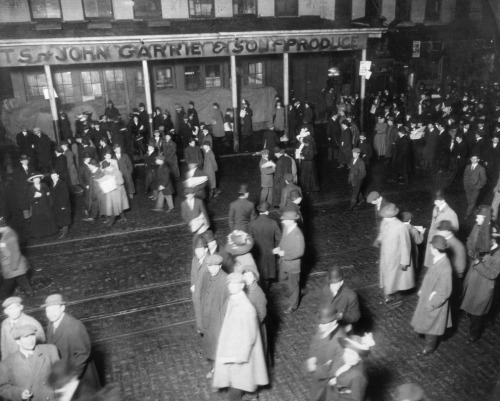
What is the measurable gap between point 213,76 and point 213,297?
1949cm

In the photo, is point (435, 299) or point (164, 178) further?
point (164, 178)

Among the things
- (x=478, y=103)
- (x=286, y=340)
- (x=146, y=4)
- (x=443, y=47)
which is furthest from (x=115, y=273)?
(x=443, y=47)

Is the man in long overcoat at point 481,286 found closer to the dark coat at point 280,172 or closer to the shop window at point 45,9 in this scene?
the dark coat at point 280,172

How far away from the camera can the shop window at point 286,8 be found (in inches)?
923

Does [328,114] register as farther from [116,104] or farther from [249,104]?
[116,104]

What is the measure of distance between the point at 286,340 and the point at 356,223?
5.31m

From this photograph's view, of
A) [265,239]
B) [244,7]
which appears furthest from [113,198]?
[244,7]

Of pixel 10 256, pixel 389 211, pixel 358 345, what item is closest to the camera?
pixel 358 345

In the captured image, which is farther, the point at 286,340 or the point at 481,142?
the point at 481,142

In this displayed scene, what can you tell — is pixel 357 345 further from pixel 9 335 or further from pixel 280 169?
pixel 280 169

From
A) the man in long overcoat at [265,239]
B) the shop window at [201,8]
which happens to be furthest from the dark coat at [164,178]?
the shop window at [201,8]

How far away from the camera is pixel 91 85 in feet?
73.8

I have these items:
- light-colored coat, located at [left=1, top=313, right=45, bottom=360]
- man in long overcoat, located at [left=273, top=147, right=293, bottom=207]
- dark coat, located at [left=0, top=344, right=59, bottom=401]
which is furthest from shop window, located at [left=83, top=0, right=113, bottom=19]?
dark coat, located at [left=0, top=344, right=59, bottom=401]

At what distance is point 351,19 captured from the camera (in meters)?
25.1
